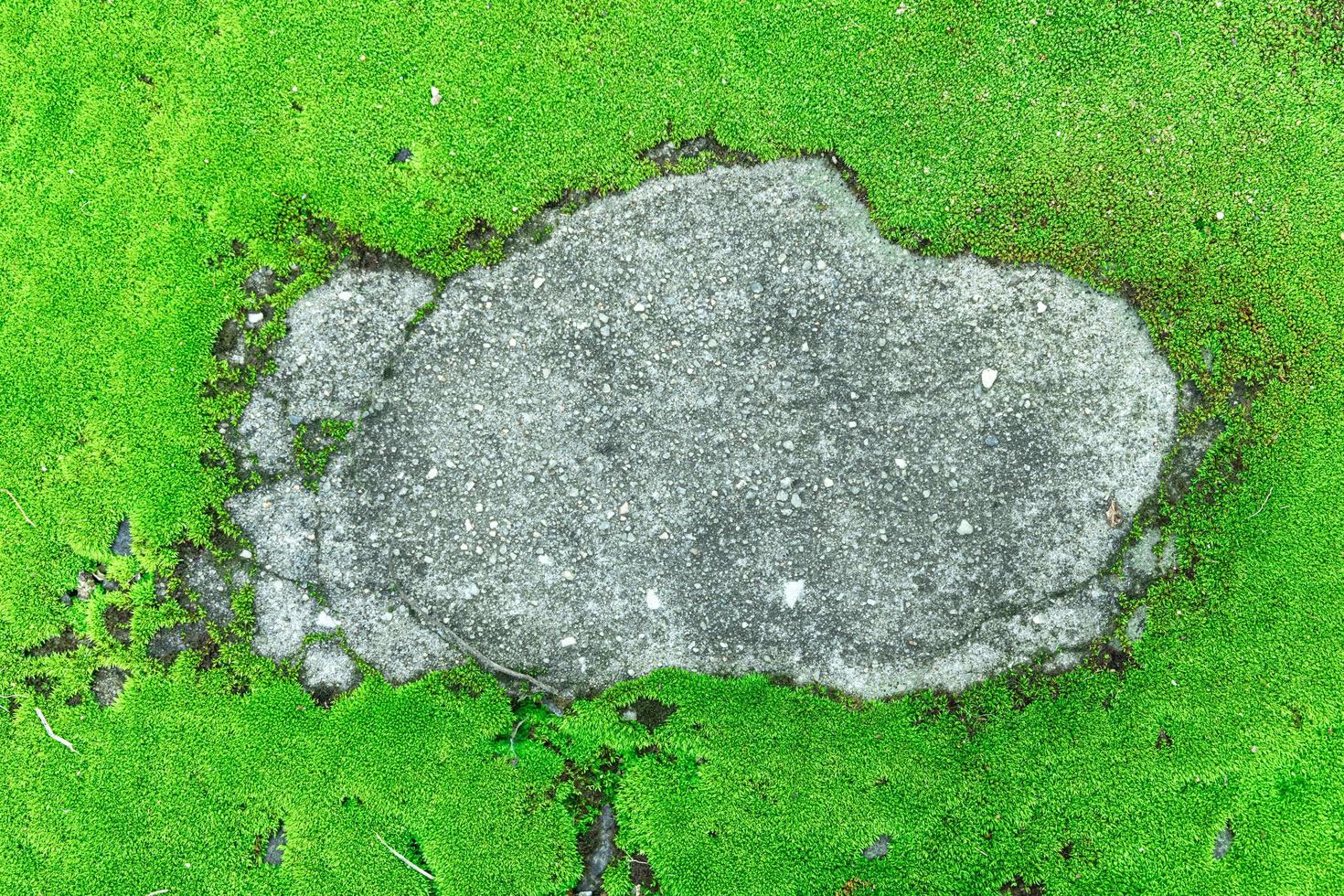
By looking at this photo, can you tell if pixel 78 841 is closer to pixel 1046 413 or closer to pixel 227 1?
pixel 227 1

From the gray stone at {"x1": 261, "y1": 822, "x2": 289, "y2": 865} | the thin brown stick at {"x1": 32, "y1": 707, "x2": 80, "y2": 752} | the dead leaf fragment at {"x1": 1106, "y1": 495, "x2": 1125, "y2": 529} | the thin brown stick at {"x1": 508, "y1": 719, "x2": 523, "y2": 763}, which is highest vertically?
the dead leaf fragment at {"x1": 1106, "y1": 495, "x2": 1125, "y2": 529}

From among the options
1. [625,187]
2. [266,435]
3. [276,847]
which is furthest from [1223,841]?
[266,435]

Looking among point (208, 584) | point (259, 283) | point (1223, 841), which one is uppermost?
point (259, 283)

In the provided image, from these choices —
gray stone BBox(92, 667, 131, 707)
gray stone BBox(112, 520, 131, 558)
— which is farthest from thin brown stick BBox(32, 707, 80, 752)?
gray stone BBox(112, 520, 131, 558)

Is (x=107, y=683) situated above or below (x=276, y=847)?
above

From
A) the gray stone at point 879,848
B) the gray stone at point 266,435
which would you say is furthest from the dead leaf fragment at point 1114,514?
the gray stone at point 266,435

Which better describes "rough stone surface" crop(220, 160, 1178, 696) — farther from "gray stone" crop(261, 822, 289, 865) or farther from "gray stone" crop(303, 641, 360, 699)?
"gray stone" crop(261, 822, 289, 865)

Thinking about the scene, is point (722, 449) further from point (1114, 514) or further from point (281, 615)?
point (281, 615)
